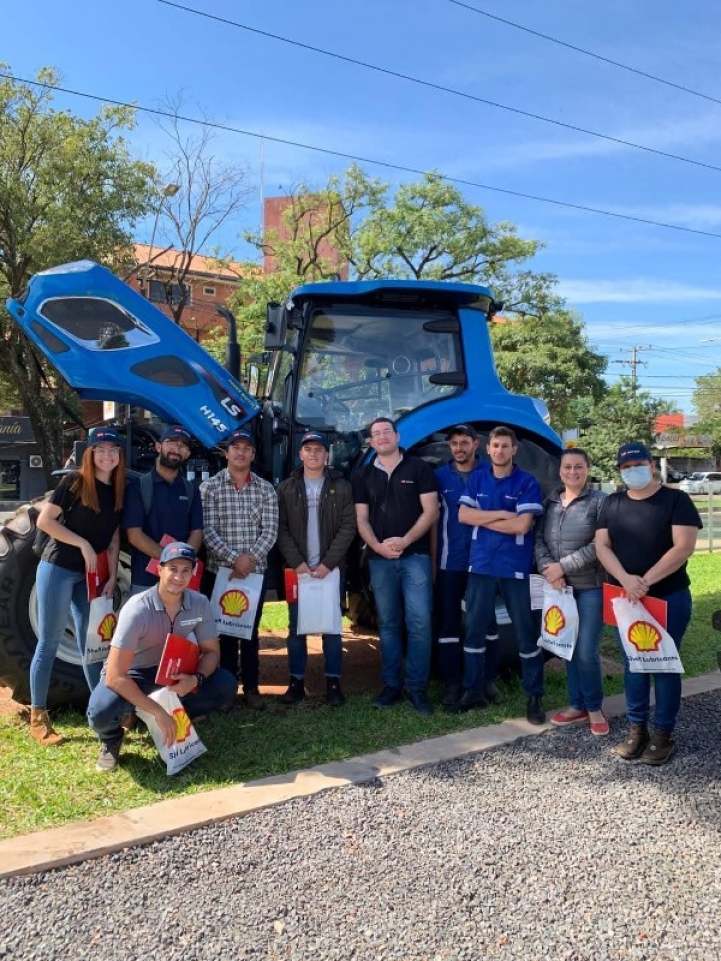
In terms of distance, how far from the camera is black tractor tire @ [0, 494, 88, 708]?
4.41 meters

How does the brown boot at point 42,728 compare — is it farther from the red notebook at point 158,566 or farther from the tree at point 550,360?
the tree at point 550,360

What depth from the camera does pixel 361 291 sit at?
5180 mm

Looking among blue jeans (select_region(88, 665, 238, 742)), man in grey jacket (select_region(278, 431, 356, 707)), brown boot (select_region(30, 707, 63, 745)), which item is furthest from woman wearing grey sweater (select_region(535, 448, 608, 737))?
brown boot (select_region(30, 707, 63, 745))

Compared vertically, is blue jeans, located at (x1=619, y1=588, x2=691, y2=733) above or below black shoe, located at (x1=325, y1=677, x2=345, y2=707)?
above

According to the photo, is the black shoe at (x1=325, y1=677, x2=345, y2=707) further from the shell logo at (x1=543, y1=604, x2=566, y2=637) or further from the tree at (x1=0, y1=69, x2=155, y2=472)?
the tree at (x1=0, y1=69, x2=155, y2=472)

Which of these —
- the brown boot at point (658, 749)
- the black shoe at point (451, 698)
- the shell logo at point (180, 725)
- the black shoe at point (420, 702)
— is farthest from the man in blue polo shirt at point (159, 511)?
the brown boot at point (658, 749)

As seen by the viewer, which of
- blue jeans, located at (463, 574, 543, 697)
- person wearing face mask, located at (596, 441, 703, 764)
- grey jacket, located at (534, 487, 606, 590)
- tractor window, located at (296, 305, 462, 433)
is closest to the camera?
person wearing face mask, located at (596, 441, 703, 764)

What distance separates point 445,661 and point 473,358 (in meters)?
2.04

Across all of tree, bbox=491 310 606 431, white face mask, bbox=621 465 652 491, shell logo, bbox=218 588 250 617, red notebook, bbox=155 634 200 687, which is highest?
tree, bbox=491 310 606 431

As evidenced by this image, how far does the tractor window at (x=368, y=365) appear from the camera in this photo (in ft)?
17.4

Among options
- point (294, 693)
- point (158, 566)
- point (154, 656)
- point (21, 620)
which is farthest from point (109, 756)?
point (294, 693)

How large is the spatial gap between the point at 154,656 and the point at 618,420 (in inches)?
1174

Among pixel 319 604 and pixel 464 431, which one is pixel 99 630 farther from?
pixel 464 431

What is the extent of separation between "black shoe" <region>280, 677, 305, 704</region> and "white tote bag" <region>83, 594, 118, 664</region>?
1.15 meters
